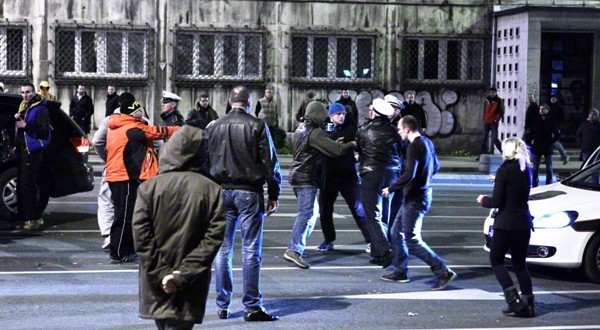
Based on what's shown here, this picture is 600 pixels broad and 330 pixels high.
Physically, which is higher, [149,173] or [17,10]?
[17,10]

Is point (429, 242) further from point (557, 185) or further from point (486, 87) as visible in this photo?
point (486, 87)

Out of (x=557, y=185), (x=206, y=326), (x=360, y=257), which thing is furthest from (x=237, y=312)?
(x=557, y=185)

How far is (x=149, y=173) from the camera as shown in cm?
1321

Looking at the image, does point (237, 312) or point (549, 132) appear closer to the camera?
point (237, 312)

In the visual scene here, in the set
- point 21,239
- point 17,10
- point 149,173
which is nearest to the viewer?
point 149,173

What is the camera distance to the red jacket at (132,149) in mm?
13180

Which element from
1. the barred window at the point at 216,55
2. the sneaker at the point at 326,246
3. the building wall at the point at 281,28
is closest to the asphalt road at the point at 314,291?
the sneaker at the point at 326,246

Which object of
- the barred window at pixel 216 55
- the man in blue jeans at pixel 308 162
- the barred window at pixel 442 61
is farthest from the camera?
the barred window at pixel 442 61

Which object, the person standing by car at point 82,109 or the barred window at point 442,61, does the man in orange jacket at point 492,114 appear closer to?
the barred window at point 442,61

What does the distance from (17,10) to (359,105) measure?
29.4 ft

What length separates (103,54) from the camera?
31.4m

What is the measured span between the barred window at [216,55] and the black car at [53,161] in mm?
15064

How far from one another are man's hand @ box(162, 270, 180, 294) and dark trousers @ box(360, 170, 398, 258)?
6.19 m

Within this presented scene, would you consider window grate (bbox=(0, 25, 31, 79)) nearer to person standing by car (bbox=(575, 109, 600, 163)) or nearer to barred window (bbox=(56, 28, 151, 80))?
barred window (bbox=(56, 28, 151, 80))
